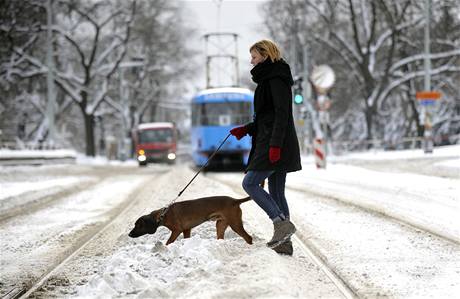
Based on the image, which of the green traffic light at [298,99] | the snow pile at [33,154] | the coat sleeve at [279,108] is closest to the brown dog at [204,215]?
the coat sleeve at [279,108]

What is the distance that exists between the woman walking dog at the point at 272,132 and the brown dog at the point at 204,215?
30 centimetres

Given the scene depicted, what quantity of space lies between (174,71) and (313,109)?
1255cm

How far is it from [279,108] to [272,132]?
214 mm

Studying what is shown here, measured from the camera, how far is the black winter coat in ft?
19.2

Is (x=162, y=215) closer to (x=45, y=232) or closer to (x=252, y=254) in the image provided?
(x=252, y=254)

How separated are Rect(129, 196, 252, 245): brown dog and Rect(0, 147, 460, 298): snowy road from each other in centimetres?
14

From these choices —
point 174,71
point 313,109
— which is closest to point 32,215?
point 313,109

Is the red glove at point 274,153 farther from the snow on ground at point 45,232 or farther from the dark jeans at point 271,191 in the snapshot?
the snow on ground at point 45,232

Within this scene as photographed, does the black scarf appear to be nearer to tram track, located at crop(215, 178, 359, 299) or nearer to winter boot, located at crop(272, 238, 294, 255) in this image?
winter boot, located at crop(272, 238, 294, 255)

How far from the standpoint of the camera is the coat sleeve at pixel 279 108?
5801 millimetres

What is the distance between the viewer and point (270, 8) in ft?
157

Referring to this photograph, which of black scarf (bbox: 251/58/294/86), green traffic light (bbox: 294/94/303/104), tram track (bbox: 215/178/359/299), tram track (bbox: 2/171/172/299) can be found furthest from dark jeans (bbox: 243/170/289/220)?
green traffic light (bbox: 294/94/303/104)

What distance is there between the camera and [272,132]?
5879mm

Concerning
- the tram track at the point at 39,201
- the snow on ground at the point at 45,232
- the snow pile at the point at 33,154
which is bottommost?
the tram track at the point at 39,201
